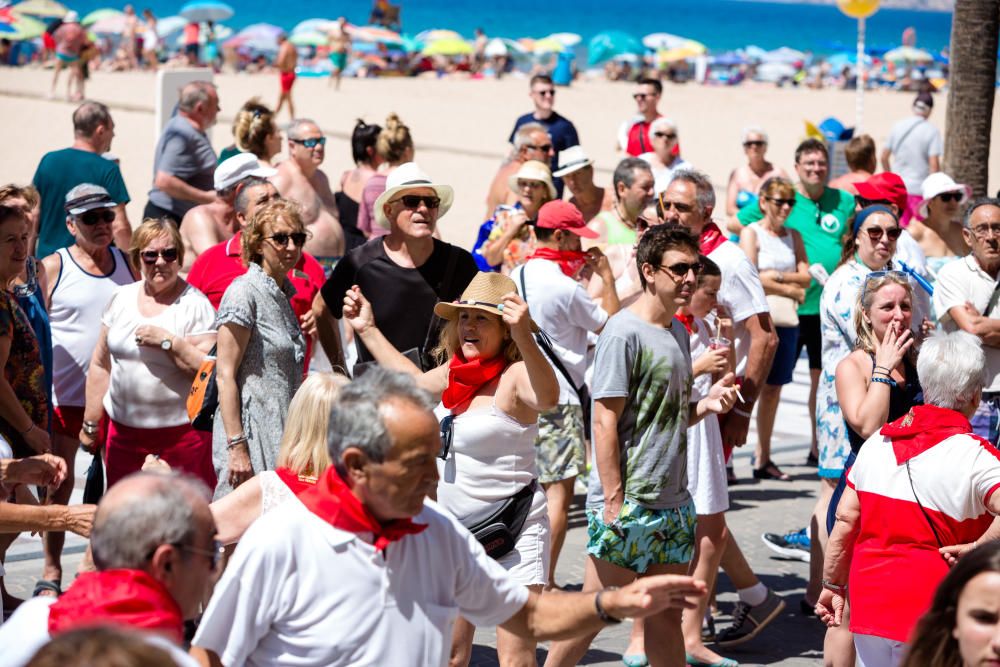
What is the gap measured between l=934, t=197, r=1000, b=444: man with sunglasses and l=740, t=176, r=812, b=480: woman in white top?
1799mm

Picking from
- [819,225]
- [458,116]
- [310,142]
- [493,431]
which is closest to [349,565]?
[493,431]

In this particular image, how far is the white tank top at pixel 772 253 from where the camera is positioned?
355 inches

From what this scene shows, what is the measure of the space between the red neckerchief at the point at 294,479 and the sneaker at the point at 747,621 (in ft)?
10.0

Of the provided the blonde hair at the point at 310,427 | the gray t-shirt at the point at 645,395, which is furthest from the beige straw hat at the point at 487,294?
the blonde hair at the point at 310,427

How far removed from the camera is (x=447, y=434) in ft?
16.2

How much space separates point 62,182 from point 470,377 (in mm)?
4803

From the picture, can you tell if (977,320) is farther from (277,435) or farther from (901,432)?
(277,435)

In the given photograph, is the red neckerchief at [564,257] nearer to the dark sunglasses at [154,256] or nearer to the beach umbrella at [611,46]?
the dark sunglasses at [154,256]

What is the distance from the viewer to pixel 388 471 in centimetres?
311

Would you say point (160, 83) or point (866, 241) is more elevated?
point (160, 83)

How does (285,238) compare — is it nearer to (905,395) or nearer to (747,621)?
(905,395)

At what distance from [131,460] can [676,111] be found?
1217 inches

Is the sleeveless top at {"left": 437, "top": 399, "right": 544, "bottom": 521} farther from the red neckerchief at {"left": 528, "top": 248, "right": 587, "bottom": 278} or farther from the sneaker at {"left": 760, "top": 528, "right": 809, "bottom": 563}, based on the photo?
the sneaker at {"left": 760, "top": 528, "right": 809, "bottom": 563}

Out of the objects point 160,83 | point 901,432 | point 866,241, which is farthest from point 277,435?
point 160,83
